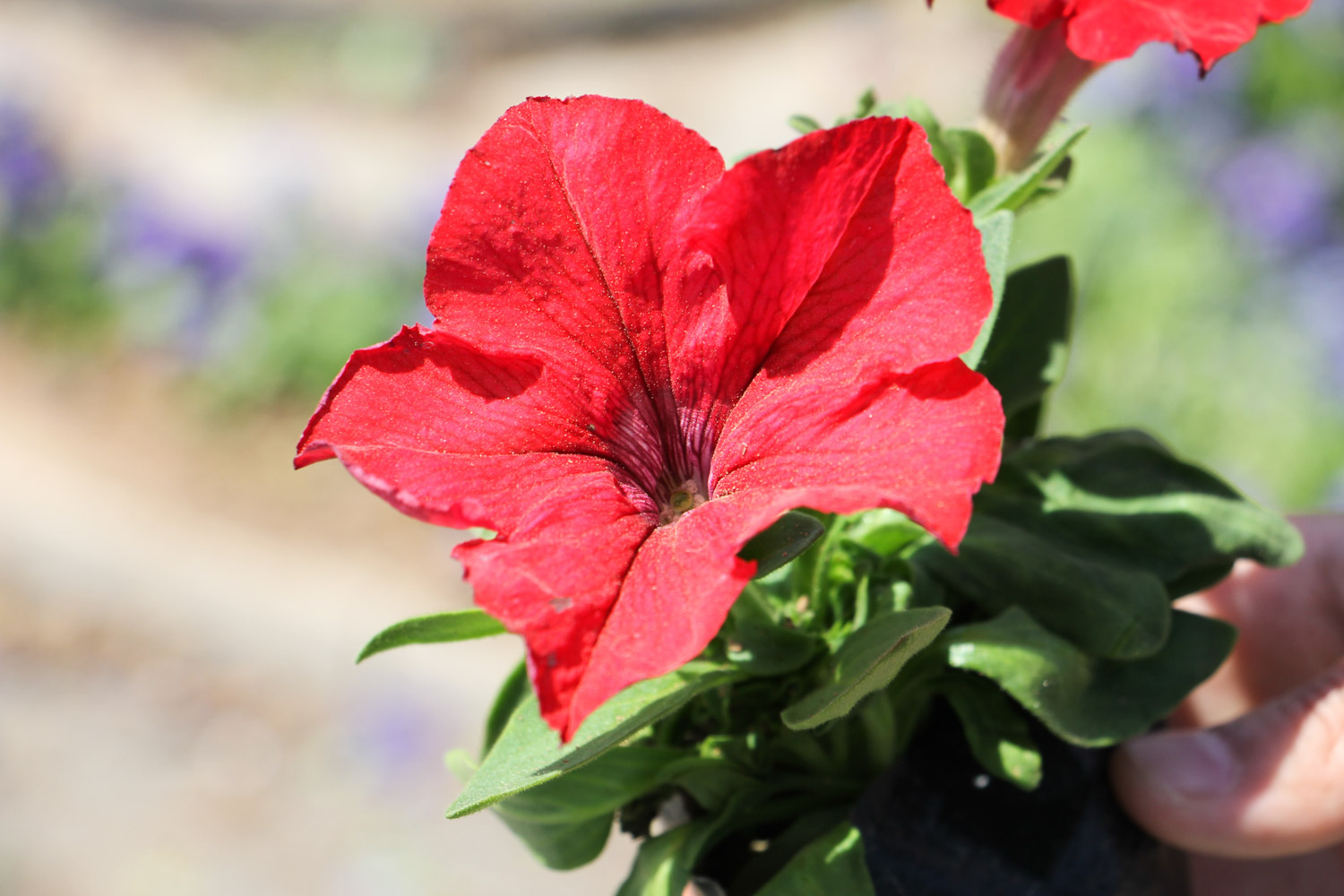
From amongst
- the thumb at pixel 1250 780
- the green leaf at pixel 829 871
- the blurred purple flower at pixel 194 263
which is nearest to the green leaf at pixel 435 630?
the green leaf at pixel 829 871

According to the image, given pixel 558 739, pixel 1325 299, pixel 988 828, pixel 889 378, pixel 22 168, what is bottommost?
pixel 1325 299

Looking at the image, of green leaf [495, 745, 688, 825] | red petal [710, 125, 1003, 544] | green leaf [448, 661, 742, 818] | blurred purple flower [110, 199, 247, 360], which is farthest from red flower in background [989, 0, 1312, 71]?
blurred purple flower [110, 199, 247, 360]

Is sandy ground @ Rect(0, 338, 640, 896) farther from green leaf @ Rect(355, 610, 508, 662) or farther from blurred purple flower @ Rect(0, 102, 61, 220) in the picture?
green leaf @ Rect(355, 610, 508, 662)

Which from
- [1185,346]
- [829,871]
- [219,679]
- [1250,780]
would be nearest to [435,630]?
[829,871]

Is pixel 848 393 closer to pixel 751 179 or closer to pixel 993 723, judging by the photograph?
pixel 751 179

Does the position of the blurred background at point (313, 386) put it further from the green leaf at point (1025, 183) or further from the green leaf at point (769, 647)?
the green leaf at point (769, 647)

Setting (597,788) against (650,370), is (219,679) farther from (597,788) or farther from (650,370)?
(650,370)
